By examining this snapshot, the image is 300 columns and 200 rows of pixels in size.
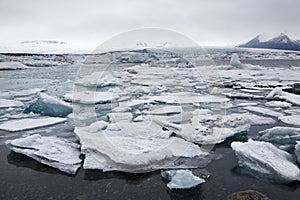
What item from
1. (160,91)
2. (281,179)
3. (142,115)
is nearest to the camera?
(281,179)

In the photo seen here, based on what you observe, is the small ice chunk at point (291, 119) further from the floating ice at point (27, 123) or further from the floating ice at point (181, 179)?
the floating ice at point (27, 123)

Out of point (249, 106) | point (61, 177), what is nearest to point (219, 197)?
point (61, 177)

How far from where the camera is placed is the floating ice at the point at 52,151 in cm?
298

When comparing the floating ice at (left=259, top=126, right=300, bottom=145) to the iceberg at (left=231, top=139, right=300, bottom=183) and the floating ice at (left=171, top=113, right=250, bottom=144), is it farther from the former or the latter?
the iceberg at (left=231, top=139, right=300, bottom=183)

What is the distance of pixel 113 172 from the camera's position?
9.50 ft

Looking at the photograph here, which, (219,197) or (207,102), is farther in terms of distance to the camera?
(207,102)

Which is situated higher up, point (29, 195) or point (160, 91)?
point (29, 195)

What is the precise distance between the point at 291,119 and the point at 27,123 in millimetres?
4713

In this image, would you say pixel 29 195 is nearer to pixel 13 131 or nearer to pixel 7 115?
pixel 13 131

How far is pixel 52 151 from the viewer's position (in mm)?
3207

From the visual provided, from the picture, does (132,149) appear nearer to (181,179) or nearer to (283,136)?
(181,179)

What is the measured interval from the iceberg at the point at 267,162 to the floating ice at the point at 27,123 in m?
3.17

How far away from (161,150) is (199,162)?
0.46 metres

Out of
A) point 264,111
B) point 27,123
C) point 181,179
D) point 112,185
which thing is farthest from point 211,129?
point 27,123
